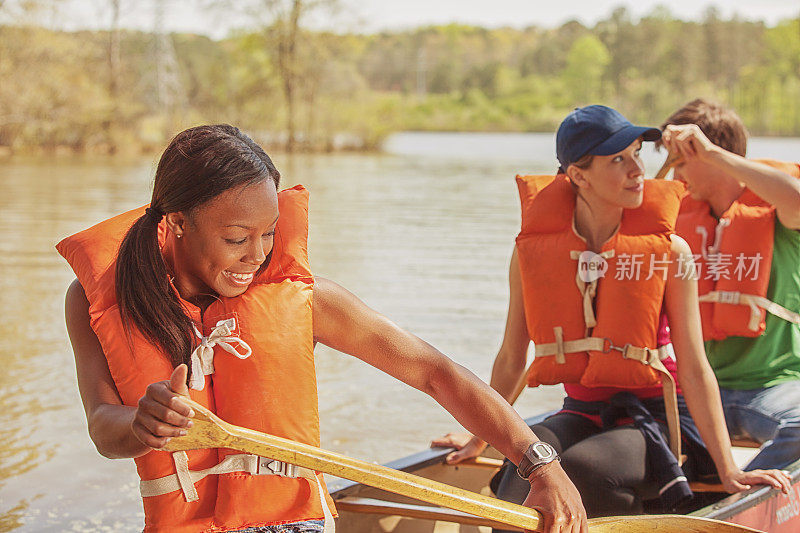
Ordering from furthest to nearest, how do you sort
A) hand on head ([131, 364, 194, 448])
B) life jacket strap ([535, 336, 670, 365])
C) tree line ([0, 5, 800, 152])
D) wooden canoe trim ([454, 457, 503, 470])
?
tree line ([0, 5, 800, 152]) → wooden canoe trim ([454, 457, 503, 470]) → life jacket strap ([535, 336, 670, 365]) → hand on head ([131, 364, 194, 448])

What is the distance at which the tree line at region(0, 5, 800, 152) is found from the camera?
21.4 meters

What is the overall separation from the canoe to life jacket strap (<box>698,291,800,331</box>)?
1.39 feet

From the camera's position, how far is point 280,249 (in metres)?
1.97

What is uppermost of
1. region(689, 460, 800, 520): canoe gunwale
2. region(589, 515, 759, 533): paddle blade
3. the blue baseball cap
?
the blue baseball cap

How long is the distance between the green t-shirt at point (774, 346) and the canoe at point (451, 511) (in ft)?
0.79

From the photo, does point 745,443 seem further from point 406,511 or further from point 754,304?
point 406,511

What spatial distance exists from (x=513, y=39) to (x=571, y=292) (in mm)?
76120

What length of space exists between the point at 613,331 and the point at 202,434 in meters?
1.48

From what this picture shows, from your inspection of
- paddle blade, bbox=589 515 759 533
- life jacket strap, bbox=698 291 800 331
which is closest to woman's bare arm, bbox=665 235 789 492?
paddle blade, bbox=589 515 759 533

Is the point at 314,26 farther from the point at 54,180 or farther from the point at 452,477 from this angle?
the point at 452,477

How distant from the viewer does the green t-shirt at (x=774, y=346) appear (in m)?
2.97

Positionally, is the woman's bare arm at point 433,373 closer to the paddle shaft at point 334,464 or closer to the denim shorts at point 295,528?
the paddle shaft at point 334,464

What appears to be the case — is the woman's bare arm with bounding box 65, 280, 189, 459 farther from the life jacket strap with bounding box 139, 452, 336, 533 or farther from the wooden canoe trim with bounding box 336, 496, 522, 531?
the wooden canoe trim with bounding box 336, 496, 522, 531

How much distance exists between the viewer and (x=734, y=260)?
3.07 metres
